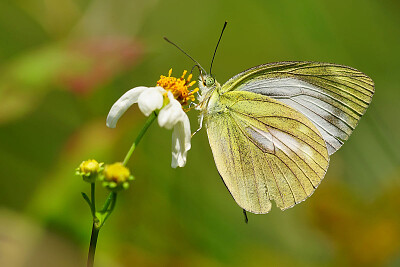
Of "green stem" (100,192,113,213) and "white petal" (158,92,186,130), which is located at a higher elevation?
"white petal" (158,92,186,130)

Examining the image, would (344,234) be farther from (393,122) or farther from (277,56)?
(277,56)

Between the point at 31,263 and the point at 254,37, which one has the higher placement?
the point at 254,37

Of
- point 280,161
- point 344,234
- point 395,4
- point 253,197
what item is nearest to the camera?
point 253,197

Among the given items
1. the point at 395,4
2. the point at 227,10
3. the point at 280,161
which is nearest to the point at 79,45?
the point at 280,161

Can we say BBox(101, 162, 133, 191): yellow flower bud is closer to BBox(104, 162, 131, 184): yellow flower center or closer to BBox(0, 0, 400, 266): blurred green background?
BBox(104, 162, 131, 184): yellow flower center

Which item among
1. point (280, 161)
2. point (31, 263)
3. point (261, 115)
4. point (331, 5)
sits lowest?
point (31, 263)

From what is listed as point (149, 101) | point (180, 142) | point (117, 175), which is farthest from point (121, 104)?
point (117, 175)

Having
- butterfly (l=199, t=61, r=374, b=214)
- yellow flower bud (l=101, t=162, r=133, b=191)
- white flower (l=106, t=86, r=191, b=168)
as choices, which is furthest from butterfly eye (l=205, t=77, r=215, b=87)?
yellow flower bud (l=101, t=162, r=133, b=191)
